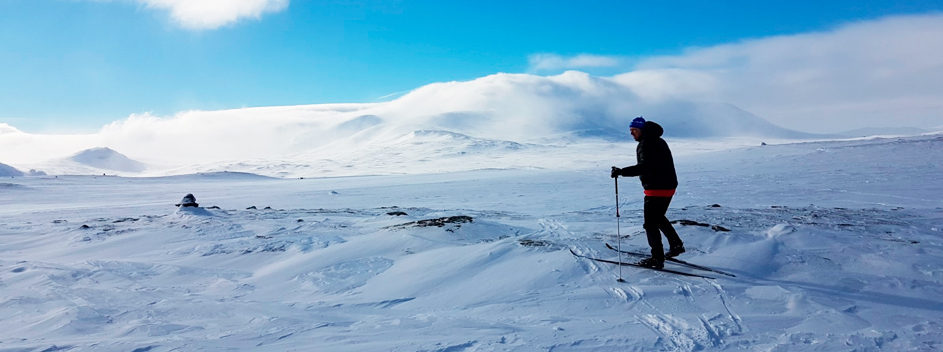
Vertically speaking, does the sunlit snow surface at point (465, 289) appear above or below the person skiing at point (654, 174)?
below

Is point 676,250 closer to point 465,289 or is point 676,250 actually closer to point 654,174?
point 654,174

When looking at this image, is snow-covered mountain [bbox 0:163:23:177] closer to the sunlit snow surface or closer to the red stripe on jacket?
the sunlit snow surface

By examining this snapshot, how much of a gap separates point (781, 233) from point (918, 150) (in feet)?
83.2

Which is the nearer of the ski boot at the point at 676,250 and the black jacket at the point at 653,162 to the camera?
the black jacket at the point at 653,162

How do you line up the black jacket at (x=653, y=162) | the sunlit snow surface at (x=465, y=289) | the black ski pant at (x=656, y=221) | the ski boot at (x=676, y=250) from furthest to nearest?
the ski boot at (x=676, y=250)
the black ski pant at (x=656, y=221)
the black jacket at (x=653, y=162)
the sunlit snow surface at (x=465, y=289)

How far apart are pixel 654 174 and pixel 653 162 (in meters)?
0.12

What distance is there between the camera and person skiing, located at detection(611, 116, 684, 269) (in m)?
4.82

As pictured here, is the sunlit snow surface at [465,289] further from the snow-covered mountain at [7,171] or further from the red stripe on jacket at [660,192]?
the snow-covered mountain at [7,171]

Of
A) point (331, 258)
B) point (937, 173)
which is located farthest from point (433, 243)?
point (937, 173)

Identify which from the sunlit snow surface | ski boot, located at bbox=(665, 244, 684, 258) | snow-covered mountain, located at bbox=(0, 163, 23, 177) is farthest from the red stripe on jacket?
snow-covered mountain, located at bbox=(0, 163, 23, 177)

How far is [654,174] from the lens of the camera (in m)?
4.86

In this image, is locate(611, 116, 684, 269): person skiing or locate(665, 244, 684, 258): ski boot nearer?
locate(611, 116, 684, 269): person skiing

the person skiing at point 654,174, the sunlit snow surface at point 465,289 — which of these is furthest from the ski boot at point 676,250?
the sunlit snow surface at point 465,289

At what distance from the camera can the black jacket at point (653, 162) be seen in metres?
4.82
